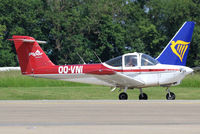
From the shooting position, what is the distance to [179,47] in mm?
22953

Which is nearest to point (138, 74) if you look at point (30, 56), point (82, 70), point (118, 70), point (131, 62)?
point (131, 62)

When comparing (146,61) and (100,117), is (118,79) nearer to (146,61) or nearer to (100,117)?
(146,61)

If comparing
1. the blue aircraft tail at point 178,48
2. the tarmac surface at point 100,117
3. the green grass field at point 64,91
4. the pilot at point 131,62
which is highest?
the blue aircraft tail at point 178,48

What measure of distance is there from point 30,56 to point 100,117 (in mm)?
10168

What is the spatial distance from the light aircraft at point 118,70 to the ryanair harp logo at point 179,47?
1.18ft

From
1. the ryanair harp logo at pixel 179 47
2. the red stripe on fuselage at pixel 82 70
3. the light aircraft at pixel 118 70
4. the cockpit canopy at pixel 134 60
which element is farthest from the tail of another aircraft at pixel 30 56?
the ryanair harp logo at pixel 179 47

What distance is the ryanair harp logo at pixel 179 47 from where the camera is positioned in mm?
22797

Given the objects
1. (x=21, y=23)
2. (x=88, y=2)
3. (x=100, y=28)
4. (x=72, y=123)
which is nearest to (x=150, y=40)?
(x=100, y=28)

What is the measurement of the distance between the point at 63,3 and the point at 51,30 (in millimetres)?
6632

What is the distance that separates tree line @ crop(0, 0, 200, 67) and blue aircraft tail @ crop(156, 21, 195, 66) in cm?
3281

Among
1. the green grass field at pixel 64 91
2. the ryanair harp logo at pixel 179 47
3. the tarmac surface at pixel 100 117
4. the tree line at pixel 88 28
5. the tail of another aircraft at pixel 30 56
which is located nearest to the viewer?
the tarmac surface at pixel 100 117

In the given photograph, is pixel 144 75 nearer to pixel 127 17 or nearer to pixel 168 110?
pixel 168 110

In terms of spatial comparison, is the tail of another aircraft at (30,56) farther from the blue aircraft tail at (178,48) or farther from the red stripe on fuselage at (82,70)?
the blue aircraft tail at (178,48)

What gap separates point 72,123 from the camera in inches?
452
